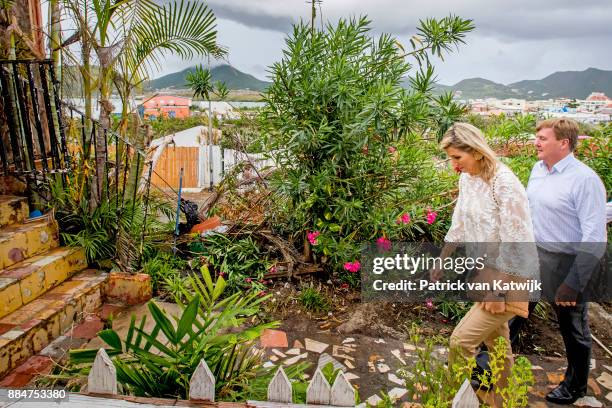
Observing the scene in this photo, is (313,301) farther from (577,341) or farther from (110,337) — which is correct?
(110,337)

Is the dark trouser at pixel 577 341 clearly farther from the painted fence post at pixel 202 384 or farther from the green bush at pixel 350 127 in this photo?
the painted fence post at pixel 202 384

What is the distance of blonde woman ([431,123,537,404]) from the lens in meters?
2.19

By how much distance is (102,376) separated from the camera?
Result: 1671 mm

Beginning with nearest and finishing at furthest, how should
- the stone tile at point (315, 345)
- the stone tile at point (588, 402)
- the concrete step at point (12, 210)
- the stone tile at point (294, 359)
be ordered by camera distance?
the stone tile at point (588, 402) < the stone tile at point (294, 359) < the stone tile at point (315, 345) < the concrete step at point (12, 210)

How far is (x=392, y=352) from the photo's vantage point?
132 inches

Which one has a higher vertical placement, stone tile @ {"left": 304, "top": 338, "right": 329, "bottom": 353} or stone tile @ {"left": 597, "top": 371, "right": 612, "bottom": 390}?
stone tile @ {"left": 597, "top": 371, "right": 612, "bottom": 390}

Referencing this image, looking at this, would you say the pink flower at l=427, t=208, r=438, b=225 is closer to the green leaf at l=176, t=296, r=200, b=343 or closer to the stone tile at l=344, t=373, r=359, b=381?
the stone tile at l=344, t=373, r=359, b=381

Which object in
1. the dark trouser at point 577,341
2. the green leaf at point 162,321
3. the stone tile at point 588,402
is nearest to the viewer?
the green leaf at point 162,321

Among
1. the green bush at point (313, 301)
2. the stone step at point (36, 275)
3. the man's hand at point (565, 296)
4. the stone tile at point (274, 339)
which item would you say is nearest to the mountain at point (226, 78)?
the stone step at point (36, 275)

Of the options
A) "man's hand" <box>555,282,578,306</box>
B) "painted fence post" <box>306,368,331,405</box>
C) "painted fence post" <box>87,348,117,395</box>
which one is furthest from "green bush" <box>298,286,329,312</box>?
"painted fence post" <box>87,348,117,395</box>

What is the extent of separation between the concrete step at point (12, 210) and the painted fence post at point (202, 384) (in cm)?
290

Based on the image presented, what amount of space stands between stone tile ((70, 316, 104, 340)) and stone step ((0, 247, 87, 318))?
1.37 ft

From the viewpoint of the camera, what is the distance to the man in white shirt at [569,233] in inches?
99.7

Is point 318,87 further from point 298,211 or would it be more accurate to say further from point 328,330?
point 328,330
